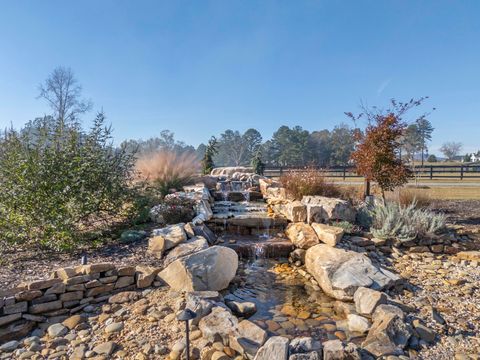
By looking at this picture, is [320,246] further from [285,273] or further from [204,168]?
[204,168]

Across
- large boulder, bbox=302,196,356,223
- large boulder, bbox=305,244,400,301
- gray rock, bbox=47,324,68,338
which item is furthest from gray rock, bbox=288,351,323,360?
large boulder, bbox=302,196,356,223

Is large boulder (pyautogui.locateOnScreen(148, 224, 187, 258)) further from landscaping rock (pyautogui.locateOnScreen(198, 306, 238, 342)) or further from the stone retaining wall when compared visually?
landscaping rock (pyautogui.locateOnScreen(198, 306, 238, 342))

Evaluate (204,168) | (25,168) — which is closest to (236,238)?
(25,168)

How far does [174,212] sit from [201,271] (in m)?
1.94

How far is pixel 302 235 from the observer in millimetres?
4855

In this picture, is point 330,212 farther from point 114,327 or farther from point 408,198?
point 114,327

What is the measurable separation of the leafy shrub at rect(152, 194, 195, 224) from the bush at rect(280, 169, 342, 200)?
2433 mm

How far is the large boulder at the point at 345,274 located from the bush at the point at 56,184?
3.37 metres

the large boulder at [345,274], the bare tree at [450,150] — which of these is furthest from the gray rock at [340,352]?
the bare tree at [450,150]

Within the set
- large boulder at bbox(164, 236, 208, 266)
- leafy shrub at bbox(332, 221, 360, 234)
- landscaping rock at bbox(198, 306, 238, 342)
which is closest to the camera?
landscaping rock at bbox(198, 306, 238, 342)

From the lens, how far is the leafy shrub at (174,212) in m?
5.03

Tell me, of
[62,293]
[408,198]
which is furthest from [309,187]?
[62,293]

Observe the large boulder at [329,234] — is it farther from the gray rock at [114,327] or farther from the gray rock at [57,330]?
the gray rock at [57,330]

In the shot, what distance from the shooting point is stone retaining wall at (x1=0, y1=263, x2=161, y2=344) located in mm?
2678
